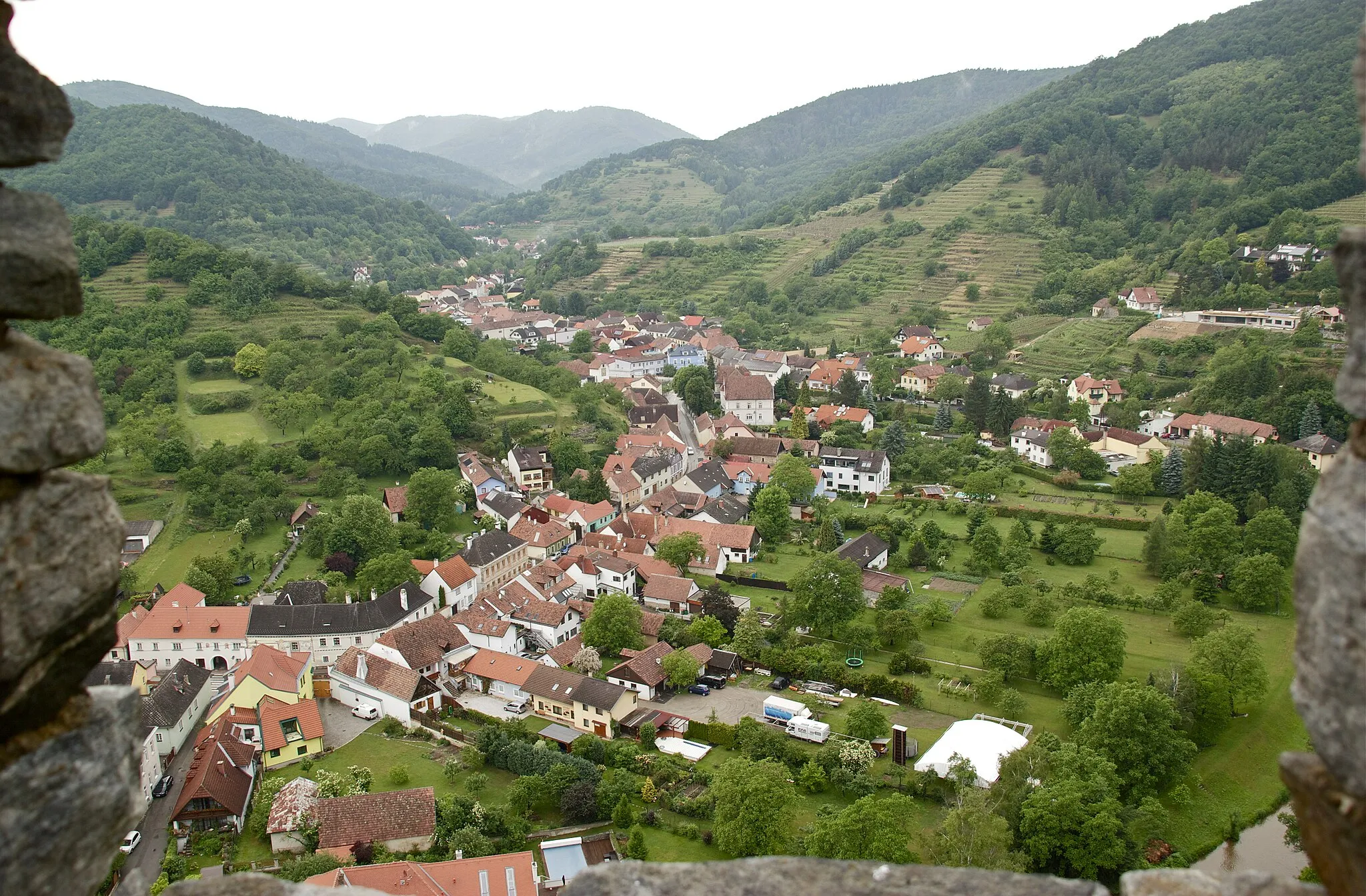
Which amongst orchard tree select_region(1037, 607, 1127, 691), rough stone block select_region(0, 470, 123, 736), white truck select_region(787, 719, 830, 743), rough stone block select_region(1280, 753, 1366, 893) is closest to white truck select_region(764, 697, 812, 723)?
white truck select_region(787, 719, 830, 743)

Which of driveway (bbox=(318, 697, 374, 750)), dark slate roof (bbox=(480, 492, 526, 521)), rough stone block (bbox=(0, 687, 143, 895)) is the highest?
rough stone block (bbox=(0, 687, 143, 895))

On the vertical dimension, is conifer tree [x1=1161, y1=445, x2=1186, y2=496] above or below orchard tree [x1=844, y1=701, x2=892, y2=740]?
above

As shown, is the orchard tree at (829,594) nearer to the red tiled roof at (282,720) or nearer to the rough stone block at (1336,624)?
the red tiled roof at (282,720)

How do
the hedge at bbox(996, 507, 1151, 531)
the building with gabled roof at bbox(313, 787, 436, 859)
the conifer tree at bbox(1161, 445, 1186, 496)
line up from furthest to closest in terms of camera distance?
the conifer tree at bbox(1161, 445, 1186, 496), the hedge at bbox(996, 507, 1151, 531), the building with gabled roof at bbox(313, 787, 436, 859)

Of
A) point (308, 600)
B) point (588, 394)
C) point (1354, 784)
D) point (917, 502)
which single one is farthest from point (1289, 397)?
point (1354, 784)

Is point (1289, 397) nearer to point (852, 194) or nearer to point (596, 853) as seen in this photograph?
point (596, 853)

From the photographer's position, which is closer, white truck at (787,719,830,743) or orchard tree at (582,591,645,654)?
white truck at (787,719,830,743)

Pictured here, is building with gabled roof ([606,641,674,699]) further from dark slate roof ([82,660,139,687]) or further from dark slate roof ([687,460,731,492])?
dark slate roof ([687,460,731,492])
